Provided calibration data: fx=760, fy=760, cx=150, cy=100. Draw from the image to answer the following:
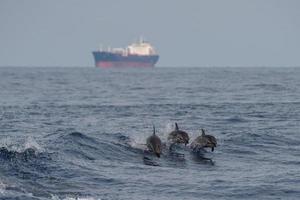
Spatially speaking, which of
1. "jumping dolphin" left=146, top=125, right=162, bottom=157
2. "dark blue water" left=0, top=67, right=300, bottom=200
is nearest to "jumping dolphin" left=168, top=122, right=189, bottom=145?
"dark blue water" left=0, top=67, right=300, bottom=200

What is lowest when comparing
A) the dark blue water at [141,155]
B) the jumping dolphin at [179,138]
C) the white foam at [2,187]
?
the white foam at [2,187]

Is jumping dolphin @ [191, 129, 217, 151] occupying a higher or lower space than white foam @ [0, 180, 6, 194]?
higher

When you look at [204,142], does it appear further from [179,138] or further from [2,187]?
[2,187]

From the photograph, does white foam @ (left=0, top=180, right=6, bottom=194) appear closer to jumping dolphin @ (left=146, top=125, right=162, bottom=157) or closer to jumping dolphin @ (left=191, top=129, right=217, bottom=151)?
jumping dolphin @ (left=146, top=125, right=162, bottom=157)

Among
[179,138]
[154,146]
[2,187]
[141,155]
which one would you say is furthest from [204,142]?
[2,187]

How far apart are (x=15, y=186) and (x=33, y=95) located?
45535 mm

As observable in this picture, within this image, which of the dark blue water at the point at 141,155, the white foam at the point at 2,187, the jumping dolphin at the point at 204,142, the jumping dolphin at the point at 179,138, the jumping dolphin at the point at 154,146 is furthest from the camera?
the jumping dolphin at the point at 179,138

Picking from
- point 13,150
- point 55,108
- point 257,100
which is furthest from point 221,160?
point 257,100

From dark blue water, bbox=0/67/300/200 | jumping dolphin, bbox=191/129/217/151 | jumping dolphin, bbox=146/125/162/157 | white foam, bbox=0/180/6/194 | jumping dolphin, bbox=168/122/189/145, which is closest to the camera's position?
white foam, bbox=0/180/6/194

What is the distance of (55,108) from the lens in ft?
163

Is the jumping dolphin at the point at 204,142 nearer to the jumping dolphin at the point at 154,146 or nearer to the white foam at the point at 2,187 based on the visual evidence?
the jumping dolphin at the point at 154,146

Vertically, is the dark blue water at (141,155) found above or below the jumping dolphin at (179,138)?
below

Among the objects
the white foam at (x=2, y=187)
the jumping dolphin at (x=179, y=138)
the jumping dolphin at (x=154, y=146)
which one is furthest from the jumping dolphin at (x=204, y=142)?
the white foam at (x=2, y=187)

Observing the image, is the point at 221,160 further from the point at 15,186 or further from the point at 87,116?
the point at 87,116
